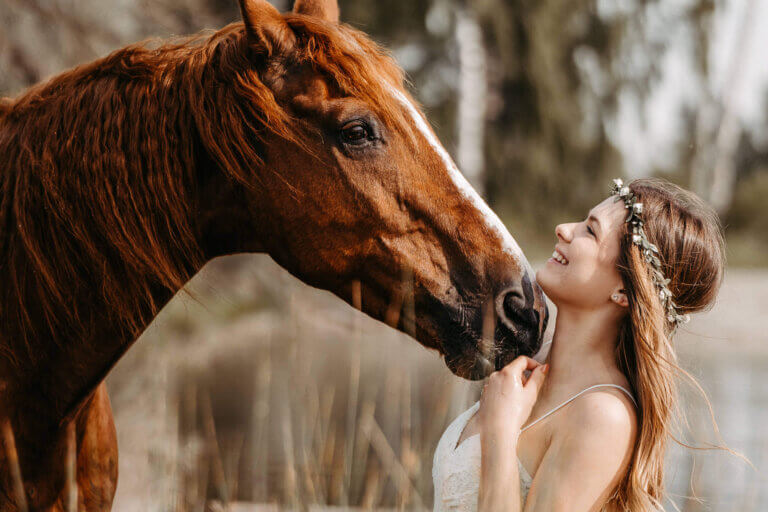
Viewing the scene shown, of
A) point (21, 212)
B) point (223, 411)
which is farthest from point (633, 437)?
point (223, 411)

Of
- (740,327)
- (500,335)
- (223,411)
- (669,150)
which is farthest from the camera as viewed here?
(669,150)

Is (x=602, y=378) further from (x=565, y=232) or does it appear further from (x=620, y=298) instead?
(x=565, y=232)

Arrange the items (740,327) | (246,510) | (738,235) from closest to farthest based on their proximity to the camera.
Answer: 1. (246,510)
2. (740,327)
3. (738,235)

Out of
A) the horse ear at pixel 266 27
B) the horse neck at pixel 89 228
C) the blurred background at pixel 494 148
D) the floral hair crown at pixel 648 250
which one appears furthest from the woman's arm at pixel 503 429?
the blurred background at pixel 494 148

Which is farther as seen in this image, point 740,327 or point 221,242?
point 740,327

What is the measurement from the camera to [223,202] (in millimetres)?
1962

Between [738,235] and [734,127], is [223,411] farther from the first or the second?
[738,235]

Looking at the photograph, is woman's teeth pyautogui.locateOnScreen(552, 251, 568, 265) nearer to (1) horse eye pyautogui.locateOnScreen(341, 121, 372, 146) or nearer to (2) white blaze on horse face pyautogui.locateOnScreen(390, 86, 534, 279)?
(2) white blaze on horse face pyautogui.locateOnScreen(390, 86, 534, 279)

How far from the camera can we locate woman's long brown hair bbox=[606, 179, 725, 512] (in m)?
1.88

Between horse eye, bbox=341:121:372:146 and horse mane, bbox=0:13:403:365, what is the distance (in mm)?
68

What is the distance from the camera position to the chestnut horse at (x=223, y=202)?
6.14 ft

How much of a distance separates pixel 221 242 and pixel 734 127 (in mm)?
13517

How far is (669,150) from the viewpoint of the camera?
42.9 ft

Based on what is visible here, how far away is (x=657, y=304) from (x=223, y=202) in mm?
1209
